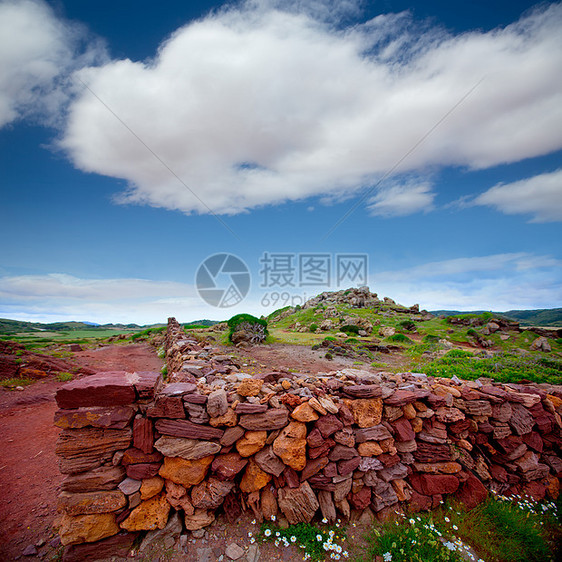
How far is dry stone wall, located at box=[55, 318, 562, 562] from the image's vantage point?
4.18 meters

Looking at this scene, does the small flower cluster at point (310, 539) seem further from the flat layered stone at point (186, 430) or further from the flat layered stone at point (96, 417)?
the flat layered stone at point (96, 417)

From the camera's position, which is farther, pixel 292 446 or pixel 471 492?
pixel 471 492

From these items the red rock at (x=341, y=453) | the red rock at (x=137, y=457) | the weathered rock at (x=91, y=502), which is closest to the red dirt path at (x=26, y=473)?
the weathered rock at (x=91, y=502)

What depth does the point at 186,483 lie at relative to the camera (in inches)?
174

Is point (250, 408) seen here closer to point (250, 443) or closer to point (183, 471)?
point (250, 443)

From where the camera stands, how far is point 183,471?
4.41 meters

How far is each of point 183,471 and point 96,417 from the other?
169 centimetres

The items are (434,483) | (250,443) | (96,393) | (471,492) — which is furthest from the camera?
(471,492)

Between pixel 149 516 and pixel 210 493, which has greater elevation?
pixel 210 493

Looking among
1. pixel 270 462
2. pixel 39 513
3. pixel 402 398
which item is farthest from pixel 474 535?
pixel 39 513

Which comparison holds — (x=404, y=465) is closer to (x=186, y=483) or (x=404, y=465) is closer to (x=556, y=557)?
(x=556, y=557)

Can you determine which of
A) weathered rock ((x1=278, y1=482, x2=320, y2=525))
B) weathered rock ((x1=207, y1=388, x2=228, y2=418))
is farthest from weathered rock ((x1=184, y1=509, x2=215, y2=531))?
weathered rock ((x1=207, y1=388, x2=228, y2=418))

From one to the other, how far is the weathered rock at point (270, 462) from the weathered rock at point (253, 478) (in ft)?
0.40

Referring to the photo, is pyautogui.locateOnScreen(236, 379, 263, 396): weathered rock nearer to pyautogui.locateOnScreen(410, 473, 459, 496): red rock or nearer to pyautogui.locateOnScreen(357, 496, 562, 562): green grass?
pyautogui.locateOnScreen(357, 496, 562, 562): green grass
